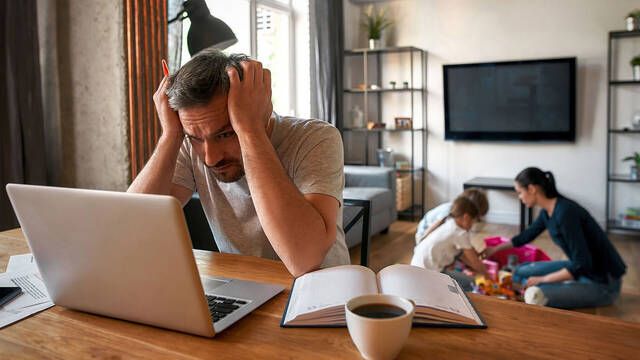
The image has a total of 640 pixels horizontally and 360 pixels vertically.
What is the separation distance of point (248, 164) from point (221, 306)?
354mm

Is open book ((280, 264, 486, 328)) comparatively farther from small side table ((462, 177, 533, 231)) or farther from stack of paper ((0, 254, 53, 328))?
small side table ((462, 177, 533, 231))

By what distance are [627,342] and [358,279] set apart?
412 mm

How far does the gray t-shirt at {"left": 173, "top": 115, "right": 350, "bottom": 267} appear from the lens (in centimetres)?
135

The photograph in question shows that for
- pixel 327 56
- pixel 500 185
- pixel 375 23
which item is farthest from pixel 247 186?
pixel 375 23

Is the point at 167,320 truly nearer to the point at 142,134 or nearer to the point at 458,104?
the point at 142,134

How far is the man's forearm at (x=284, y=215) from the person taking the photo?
109 cm

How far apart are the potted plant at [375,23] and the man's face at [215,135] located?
455 centimetres

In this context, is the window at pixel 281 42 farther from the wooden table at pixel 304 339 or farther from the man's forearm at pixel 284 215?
the wooden table at pixel 304 339

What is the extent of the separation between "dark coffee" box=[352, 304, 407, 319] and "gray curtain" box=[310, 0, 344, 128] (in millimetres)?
4761

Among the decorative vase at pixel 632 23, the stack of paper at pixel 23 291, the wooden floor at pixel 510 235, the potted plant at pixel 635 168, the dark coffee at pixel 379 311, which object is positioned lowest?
the wooden floor at pixel 510 235

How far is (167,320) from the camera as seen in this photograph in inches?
32.3

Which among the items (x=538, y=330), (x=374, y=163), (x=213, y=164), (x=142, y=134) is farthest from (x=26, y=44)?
(x=374, y=163)

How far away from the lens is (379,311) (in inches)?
29.0

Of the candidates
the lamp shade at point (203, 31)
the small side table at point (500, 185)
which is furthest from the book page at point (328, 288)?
the small side table at point (500, 185)
